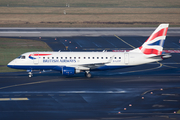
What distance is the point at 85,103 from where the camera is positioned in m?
35.1

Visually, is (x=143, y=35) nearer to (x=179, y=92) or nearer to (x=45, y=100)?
(x=179, y=92)

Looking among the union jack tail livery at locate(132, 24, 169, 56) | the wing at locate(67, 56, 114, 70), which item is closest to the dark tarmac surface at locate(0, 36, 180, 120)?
the wing at locate(67, 56, 114, 70)

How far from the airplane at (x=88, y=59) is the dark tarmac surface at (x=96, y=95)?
1.96 metres

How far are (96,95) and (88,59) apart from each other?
33.8ft

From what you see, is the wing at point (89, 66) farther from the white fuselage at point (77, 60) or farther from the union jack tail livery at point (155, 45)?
the union jack tail livery at point (155, 45)

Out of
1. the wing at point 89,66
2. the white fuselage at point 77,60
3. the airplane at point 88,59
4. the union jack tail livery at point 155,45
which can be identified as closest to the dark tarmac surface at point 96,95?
the wing at point 89,66

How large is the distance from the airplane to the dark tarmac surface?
1.96 metres

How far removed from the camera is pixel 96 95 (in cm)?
3822

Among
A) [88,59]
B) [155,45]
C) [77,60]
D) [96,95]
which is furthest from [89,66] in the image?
[155,45]

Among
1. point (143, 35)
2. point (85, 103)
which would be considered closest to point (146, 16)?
point (143, 35)

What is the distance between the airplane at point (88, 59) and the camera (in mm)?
46875

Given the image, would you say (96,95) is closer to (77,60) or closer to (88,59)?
(88,59)

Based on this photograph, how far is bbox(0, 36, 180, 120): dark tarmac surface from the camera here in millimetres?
31375

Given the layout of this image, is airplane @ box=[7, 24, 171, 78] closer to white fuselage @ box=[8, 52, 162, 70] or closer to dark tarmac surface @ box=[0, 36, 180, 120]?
white fuselage @ box=[8, 52, 162, 70]
